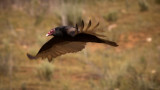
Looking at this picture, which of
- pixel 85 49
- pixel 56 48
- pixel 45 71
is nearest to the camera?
pixel 56 48

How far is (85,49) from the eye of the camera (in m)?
8.56

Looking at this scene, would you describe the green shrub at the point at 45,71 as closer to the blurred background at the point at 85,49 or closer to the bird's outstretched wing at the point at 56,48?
the blurred background at the point at 85,49

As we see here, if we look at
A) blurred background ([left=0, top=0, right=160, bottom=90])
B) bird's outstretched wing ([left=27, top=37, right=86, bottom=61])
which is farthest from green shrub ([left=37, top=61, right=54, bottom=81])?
bird's outstretched wing ([left=27, top=37, right=86, bottom=61])

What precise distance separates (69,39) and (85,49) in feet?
18.9

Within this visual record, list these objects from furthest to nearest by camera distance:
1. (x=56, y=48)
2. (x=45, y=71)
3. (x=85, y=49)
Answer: (x=85, y=49)
(x=45, y=71)
(x=56, y=48)

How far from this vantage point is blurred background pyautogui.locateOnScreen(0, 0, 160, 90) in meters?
6.53

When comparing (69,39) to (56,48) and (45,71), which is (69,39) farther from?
(45,71)

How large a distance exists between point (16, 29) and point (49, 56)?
7252 millimetres

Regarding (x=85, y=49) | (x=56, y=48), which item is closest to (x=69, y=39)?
(x=56, y=48)

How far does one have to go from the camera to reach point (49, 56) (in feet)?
10.8

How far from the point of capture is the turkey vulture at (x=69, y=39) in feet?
8.49

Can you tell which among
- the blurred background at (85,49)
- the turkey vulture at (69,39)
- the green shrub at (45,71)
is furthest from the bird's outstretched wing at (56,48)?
the green shrub at (45,71)

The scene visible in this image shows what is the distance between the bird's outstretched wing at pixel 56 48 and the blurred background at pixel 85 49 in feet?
7.74

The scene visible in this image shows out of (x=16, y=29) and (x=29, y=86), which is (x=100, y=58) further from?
(x=16, y=29)
